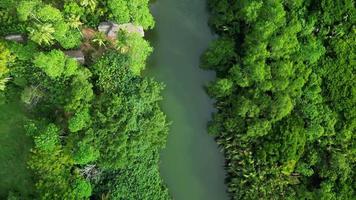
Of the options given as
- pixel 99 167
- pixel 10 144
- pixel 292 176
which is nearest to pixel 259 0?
pixel 292 176

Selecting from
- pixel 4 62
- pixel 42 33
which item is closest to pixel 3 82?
pixel 4 62

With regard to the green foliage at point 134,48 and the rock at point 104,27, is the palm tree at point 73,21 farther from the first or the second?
the green foliage at point 134,48

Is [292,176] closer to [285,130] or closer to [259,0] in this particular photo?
[285,130]

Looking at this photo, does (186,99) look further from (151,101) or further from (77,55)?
(77,55)

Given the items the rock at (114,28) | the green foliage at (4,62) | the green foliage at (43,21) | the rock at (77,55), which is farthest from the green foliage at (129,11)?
the green foliage at (4,62)

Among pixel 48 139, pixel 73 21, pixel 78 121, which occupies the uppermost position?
pixel 73 21

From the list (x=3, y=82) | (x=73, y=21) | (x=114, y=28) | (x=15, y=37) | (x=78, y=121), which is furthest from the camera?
(x=114, y=28)

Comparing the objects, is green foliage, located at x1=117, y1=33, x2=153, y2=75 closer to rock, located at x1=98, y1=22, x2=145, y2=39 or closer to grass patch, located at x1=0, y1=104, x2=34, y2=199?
rock, located at x1=98, y1=22, x2=145, y2=39
